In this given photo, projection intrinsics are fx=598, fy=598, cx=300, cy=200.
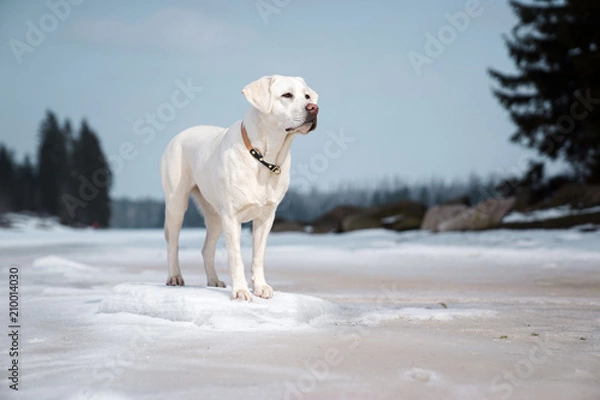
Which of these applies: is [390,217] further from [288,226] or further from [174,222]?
[174,222]

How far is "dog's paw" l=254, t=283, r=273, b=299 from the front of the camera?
4855mm

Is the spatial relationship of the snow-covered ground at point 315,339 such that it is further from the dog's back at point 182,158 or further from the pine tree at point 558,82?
the pine tree at point 558,82

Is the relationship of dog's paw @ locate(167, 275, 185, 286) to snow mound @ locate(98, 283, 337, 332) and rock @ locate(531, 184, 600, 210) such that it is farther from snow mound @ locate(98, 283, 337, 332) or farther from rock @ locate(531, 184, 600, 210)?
rock @ locate(531, 184, 600, 210)

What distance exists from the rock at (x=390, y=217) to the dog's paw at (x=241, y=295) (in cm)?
1595

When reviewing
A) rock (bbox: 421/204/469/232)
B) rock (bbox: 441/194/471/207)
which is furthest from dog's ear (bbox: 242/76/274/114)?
rock (bbox: 441/194/471/207)

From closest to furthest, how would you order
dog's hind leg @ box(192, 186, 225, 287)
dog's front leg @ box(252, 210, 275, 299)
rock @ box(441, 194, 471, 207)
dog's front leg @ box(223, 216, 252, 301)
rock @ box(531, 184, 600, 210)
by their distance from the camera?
dog's front leg @ box(223, 216, 252, 301), dog's front leg @ box(252, 210, 275, 299), dog's hind leg @ box(192, 186, 225, 287), rock @ box(531, 184, 600, 210), rock @ box(441, 194, 471, 207)

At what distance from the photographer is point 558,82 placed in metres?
21.5

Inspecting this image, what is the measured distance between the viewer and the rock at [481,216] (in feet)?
55.5

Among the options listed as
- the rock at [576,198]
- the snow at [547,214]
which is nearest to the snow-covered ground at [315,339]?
the snow at [547,214]

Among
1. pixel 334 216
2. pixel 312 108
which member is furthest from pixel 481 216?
pixel 312 108

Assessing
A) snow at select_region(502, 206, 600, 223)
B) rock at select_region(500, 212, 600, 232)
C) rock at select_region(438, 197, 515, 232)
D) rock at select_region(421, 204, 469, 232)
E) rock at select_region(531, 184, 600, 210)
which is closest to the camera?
rock at select_region(500, 212, 600, 232)

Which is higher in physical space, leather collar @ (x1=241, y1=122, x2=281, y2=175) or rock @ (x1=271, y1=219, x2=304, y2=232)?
leather collar @ (x1=241, y1=122, x2=281, y2=175)

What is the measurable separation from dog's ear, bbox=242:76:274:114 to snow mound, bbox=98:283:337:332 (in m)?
1.50

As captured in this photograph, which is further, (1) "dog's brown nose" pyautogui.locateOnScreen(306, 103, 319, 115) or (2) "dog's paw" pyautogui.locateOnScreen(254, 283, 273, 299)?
(2) "dog's paw" pyautogui.locateOnScreen(254, 283, 273, 299)
